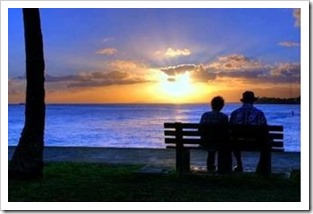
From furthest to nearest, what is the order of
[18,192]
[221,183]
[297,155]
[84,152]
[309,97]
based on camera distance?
[84,152] < [297,155] < [221,183] < [18,192] < [309,97]

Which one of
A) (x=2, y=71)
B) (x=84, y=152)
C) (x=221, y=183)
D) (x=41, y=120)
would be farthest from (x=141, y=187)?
(x=84, y=152)

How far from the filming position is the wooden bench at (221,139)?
10203 millimetres

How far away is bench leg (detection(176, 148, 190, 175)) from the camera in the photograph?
10.4 m

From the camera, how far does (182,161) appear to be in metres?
10.5

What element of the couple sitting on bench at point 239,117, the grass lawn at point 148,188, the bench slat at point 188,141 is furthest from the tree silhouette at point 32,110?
the couple sitting on bench at point 239,117

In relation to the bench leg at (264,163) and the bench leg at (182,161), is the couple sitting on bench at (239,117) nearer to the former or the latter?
the bench leg at (182,161)

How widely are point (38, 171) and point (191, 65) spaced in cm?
509

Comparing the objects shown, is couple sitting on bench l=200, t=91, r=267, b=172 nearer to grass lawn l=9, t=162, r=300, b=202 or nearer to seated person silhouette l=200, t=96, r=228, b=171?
seated person silhouette l=200, t=96, r=228, b=171

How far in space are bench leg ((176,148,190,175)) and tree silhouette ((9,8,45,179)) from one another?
7.51ft

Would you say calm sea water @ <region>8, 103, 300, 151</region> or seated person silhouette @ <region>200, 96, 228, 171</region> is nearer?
seated person silhouette @ <region>200, 96, 228, 171</region>

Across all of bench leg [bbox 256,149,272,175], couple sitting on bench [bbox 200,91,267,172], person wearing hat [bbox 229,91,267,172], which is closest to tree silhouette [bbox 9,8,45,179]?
couple sitting on bench [bbox 200,91,267,172]

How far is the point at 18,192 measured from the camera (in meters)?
8.78

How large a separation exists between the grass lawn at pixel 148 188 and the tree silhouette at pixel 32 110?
10.4 inches

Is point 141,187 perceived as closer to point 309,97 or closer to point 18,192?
point 18,192
